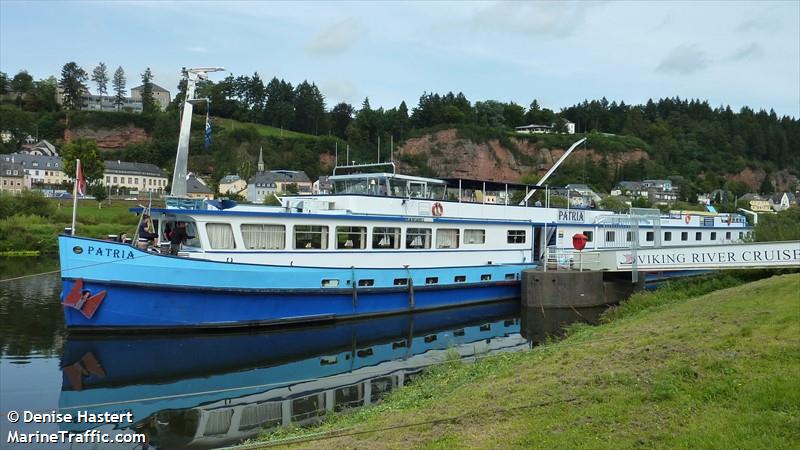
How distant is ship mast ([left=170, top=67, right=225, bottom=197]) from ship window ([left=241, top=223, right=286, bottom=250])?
2.15 m

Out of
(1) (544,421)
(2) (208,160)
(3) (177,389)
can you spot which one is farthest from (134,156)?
(1) (544,421)

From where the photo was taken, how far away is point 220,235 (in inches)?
708

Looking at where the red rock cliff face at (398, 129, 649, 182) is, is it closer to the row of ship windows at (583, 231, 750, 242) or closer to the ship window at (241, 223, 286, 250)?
the row of ship windows at (583, 231, 750, 242)

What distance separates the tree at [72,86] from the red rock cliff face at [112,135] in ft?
47.7

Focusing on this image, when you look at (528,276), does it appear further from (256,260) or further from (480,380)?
(480,380)

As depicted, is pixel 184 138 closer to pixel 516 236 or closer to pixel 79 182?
pixel 79 182

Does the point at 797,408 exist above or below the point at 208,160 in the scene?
below

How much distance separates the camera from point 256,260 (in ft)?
60.4

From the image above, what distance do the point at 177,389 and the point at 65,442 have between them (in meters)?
3.26

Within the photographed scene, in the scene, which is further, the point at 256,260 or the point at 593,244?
the point at 593,244

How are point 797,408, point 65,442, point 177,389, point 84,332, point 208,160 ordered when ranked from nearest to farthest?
point 797,408, point 65,442, point 177,389, point 84,332, point 208,160

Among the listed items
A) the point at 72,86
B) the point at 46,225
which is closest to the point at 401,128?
the point at 72,86

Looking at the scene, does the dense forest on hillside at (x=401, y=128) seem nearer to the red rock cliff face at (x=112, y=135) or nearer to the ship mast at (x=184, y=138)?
the red rock cliff face at (x=112, y=135)

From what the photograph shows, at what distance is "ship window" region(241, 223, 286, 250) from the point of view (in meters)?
18.4
